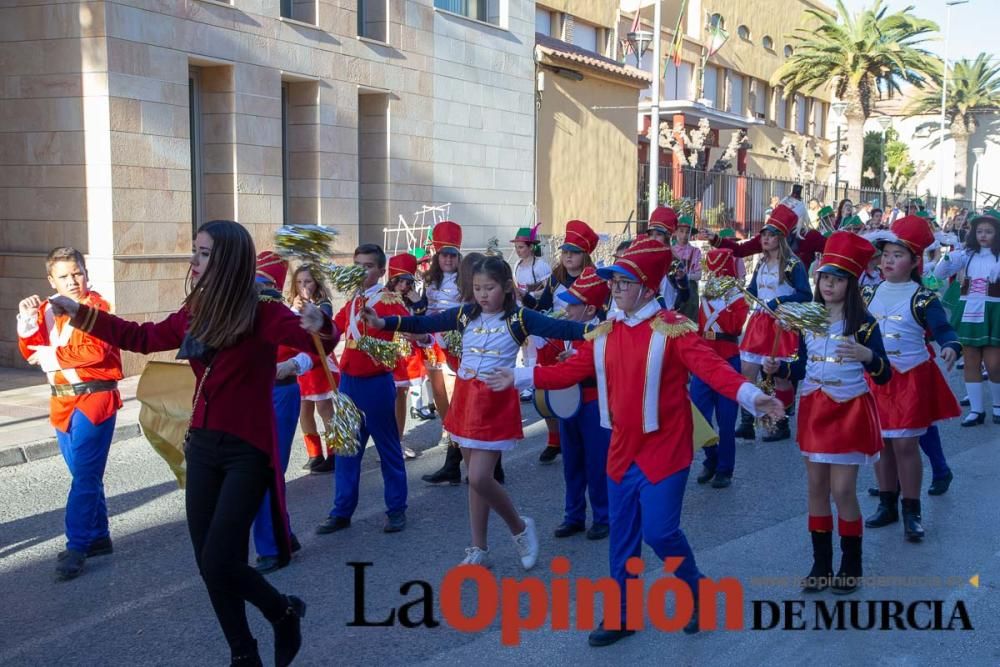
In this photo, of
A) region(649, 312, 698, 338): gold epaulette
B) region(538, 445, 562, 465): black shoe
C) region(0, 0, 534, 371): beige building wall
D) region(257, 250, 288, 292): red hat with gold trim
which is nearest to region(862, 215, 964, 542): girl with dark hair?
region(649, 312, 698, 338): gold epaulette

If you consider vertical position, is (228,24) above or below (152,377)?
above

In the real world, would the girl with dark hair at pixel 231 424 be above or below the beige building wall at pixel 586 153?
below

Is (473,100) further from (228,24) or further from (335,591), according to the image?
(335,591)

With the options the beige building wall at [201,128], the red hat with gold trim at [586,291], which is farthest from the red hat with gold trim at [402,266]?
the beige building wall at [201,128]

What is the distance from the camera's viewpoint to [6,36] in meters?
12.3

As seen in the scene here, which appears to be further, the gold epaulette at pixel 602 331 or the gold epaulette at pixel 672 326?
the gold epaulette at pixel 602 331

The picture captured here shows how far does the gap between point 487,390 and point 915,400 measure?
269 centimetres

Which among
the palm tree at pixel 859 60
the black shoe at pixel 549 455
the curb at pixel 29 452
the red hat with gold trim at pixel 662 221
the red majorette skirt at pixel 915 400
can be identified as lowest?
the curb at pixel 29 452

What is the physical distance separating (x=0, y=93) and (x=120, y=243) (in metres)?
2.55

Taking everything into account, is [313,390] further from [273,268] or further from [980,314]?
[980,314]

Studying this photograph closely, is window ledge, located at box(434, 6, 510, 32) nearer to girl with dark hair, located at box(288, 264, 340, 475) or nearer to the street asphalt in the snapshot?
girl with dark hair, located at box(288, 264, 340, 475)

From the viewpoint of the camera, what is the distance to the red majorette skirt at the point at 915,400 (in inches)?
241

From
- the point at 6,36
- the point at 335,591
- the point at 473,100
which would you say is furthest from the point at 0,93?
the point at 335,591

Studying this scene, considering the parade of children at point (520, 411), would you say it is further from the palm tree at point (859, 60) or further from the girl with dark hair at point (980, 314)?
the palm tree at point (859, 60)
